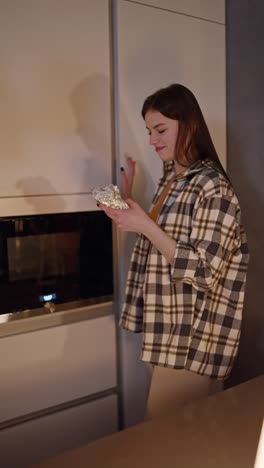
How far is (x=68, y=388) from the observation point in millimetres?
1279

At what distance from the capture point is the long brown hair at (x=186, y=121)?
3.68 ft

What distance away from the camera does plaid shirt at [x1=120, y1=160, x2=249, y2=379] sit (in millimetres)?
1034

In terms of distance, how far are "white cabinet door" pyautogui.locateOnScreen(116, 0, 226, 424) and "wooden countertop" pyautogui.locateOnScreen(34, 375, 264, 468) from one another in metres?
0.54

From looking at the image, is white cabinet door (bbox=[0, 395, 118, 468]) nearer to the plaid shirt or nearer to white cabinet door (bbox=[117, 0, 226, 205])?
the plaid shirt

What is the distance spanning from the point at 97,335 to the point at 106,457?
2.01 feet

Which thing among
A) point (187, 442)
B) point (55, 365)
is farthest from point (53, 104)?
point (187, 442)

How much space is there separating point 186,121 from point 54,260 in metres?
0.52

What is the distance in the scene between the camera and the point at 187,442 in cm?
77

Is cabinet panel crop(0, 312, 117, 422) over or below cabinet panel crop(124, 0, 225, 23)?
below

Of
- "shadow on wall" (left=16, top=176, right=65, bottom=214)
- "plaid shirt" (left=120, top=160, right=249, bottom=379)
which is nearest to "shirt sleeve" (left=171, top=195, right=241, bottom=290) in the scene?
"plaid shirt" (left=120, top=160, right=249, bottom=379)

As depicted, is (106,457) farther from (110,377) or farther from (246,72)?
(246,72)

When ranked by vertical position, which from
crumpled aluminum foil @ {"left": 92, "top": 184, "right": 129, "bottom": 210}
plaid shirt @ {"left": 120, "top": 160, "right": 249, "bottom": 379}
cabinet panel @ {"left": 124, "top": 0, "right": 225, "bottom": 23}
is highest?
cabinet panel @ {"left": 124, "top": 0, "right": 225, "bottom": 23}

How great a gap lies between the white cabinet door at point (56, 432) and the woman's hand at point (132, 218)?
60cm

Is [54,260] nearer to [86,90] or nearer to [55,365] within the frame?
[55,365]
